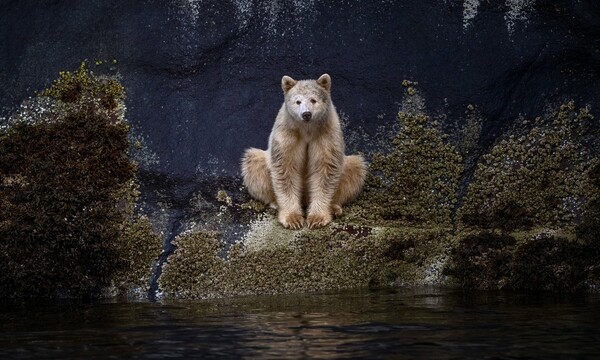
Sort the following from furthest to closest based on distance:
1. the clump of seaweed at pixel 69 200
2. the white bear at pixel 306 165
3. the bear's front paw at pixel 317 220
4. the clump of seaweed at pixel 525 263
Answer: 1. the white bear at pixel 306 165
2. the bear's front paw at pixel 317 220
3. the clump of seaweed at pixel 69 200
4. the clump of seaweed at pixel 525 263

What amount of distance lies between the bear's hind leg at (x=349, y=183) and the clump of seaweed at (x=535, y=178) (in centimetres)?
134

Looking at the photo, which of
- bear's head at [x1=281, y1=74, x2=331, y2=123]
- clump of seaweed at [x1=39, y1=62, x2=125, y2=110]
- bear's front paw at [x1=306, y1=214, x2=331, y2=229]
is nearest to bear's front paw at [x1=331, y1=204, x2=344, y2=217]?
bear's front paw at [x1=306, y1=214, x2=331, y2=229]

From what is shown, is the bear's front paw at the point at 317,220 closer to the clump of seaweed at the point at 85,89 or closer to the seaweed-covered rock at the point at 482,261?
the seaweed-covered rock at the point at 482,261

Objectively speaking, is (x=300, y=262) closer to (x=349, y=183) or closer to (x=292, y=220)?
(x=292, y=220)

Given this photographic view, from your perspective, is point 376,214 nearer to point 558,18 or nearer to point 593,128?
point 593,128

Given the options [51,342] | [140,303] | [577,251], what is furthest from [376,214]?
[51,342]

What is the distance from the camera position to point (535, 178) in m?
12.1

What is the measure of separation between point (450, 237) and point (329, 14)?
4124 millimetres

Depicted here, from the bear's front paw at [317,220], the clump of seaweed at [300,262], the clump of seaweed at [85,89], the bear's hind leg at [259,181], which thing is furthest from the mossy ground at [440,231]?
the clump of seaweed at [85,89]

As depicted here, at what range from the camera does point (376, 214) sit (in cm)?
1221

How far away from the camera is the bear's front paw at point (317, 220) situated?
11.7 metres

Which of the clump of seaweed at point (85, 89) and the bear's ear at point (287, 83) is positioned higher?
the clump of seaweed at point (85, 89)

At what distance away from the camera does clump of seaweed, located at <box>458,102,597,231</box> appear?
11.9 meters

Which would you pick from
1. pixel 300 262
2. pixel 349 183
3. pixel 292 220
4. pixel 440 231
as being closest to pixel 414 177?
pixel 349 183
